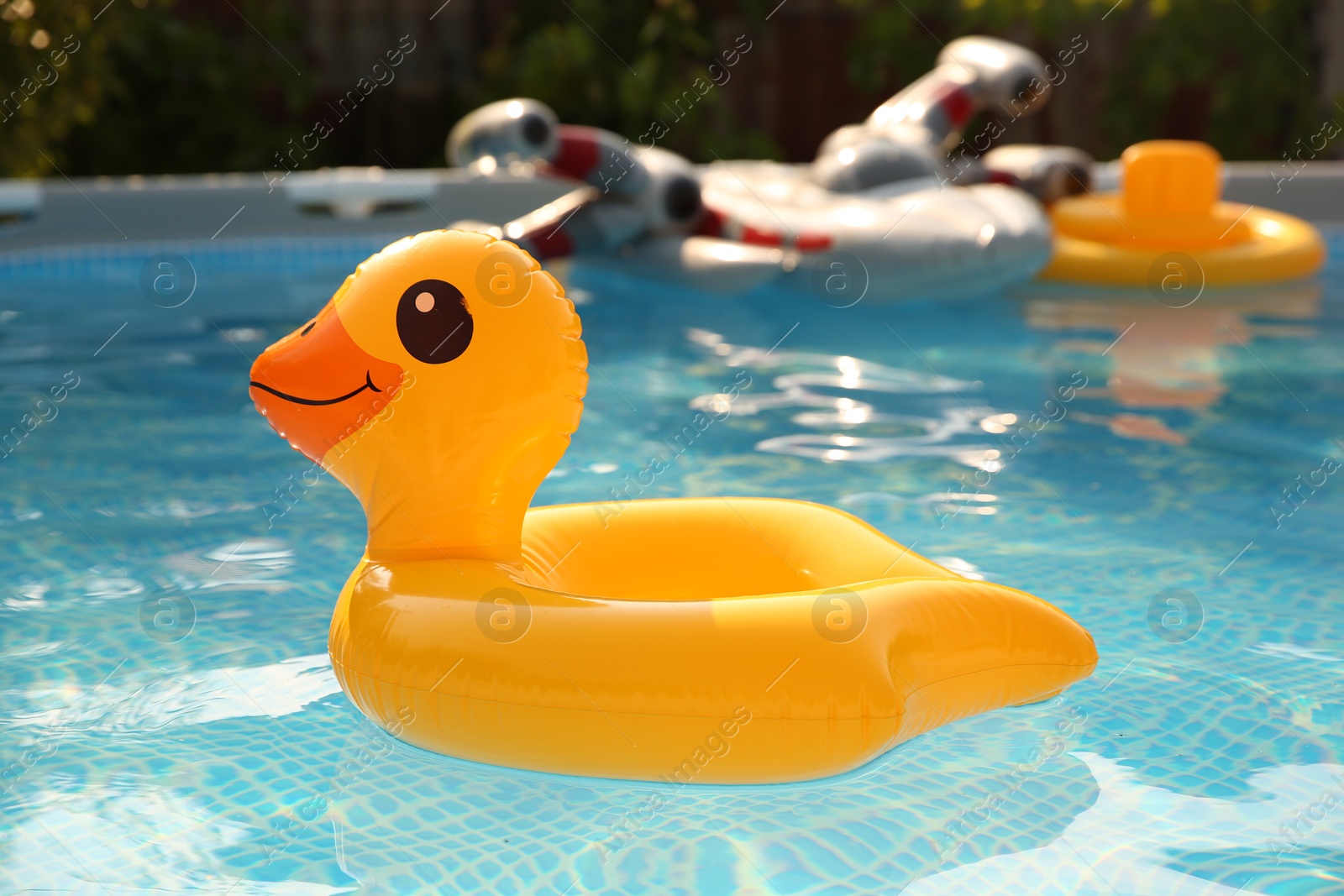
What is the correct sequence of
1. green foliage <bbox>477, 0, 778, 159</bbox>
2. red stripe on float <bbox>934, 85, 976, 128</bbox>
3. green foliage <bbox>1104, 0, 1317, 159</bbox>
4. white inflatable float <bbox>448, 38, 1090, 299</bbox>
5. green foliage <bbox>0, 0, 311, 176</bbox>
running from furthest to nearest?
green foliage <bbox>477, 0, 778, 159</bbox>
green foliage <bbox>1104, 0, 1317, 159</bbox>
green foliage <bbox>0, 0, 311, 176</bbox>
red stripe on float <bbox>934, 85, 976, 128</bbox>
white inflatable float <bbox>448, 38, 1090, 299</bbox>

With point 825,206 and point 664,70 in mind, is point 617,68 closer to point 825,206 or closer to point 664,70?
point 664,70

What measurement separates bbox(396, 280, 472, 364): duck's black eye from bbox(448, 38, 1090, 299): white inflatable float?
4013mm

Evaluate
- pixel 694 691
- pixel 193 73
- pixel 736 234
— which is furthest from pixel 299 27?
pixel 694 691

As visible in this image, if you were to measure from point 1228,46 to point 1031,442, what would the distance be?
8.24 m

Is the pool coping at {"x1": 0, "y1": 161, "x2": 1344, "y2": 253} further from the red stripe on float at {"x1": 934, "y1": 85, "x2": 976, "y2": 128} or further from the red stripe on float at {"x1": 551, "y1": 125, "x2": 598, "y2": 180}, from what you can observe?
the red stripe on float at {"x1": 551, "y1": 125, "x2": 598, "y2": 180}

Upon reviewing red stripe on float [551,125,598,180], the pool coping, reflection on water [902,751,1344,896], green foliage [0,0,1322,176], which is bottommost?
reflection on water [902,751,1344,896]

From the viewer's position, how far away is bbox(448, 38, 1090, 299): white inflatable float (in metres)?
5.99

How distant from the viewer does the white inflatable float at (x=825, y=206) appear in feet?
19.7

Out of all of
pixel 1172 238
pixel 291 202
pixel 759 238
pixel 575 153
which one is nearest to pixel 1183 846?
pixel 759 238

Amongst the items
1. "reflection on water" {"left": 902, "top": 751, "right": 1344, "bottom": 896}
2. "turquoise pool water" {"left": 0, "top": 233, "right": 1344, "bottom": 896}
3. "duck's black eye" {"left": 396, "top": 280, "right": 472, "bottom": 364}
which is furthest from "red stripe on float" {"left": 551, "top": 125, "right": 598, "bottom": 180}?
"reflection on water" {"left": 902, "top": 751, "right": 1344, "bottom": 896}

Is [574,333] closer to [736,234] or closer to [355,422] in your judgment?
[355,422]

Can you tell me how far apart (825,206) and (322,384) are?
449cm

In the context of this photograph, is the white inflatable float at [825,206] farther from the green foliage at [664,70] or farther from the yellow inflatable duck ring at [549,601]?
the green foliage at [664,70]

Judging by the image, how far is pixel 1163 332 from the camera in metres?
6.00
